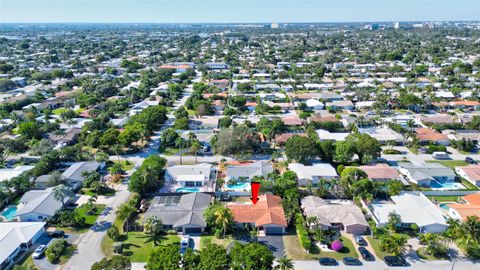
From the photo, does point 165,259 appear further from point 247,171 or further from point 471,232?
point 471,232

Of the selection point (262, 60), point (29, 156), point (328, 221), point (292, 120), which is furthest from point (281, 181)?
point (262, 60)

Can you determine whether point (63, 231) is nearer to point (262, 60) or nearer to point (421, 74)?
point (421, 74)

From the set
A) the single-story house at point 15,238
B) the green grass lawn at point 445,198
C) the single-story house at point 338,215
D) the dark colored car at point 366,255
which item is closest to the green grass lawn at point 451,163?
the green grass lawn at point 445,198

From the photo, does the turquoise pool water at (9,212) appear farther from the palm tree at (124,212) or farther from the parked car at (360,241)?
the parked car at (360,241)

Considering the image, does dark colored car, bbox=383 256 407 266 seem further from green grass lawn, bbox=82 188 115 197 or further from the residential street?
green grass lawn, bbox=82 188 115 197

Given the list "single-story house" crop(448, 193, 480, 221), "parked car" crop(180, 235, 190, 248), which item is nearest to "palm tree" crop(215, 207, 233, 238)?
"parked car" crop(180, 235, 190, 248)
